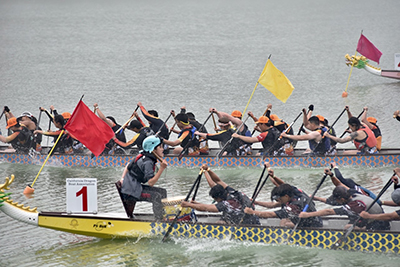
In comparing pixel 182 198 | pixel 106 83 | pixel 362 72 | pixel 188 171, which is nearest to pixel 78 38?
pixel 106 83

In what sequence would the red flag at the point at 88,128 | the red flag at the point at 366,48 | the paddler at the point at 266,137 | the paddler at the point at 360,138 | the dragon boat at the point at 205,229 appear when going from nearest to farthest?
the dragon boat at the point at 205,229 < the red flag at the point at 88,128 < the paddler at the point at 360,138 < the paddler at the point at 266,137 < the red flag at the point at 366,48

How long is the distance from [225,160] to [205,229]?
18.6 ft

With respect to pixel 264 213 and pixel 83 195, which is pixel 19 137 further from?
pixel 264 213

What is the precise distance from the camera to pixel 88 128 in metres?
13.1

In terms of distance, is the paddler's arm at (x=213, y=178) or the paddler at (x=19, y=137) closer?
the paddler's arm at (x=213, y=178)

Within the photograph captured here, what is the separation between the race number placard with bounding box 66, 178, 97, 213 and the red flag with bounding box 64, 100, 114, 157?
227cm

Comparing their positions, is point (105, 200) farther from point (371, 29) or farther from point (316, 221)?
point (371, 29)

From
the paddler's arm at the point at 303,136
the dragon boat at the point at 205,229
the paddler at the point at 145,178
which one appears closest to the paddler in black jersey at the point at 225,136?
the paddler's arm at the point at 303,136

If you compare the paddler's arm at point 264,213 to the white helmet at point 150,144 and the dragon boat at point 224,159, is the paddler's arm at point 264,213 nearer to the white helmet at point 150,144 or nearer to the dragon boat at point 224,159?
the white helmet at point 150,144

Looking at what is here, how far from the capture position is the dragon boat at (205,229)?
9.89 metres

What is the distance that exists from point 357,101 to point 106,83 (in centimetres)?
1184

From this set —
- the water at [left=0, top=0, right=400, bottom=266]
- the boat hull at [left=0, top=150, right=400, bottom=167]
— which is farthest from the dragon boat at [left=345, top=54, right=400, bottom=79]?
the boat hull at [left=0, top=150, right=400, bottom=167]

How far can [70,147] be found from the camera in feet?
57.7

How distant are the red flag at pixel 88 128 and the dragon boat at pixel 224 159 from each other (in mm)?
3436
